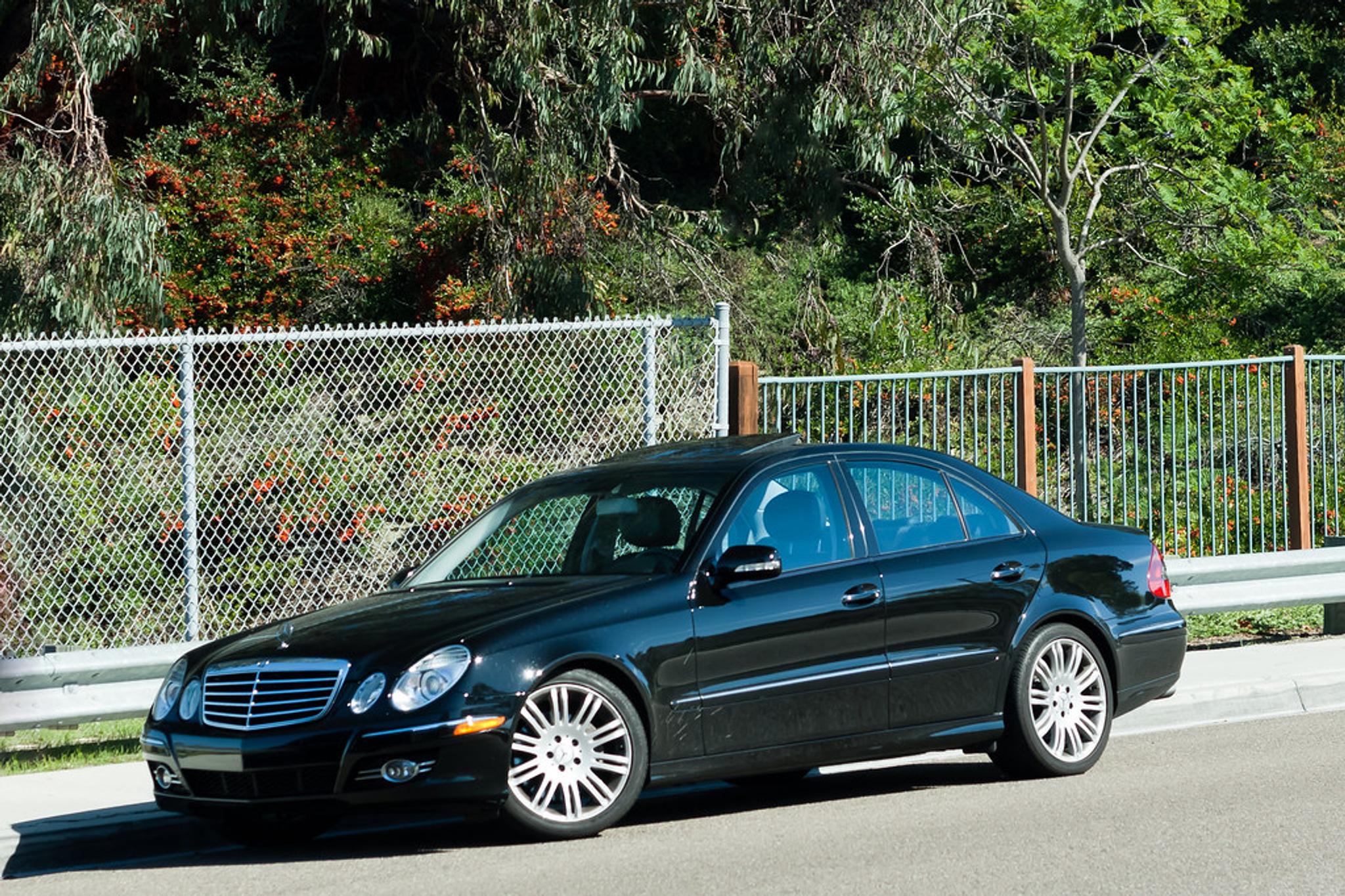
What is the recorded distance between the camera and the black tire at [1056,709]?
26.3 ft

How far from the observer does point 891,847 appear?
6.67 metres

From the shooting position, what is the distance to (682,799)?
8.12 m

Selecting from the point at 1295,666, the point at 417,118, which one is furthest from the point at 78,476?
the point at 417,118

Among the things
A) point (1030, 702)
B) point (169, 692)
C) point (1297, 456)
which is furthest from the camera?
point (1297, 456)

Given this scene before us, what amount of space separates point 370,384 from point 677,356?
2.91 meters

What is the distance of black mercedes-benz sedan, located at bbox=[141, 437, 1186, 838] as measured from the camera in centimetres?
658

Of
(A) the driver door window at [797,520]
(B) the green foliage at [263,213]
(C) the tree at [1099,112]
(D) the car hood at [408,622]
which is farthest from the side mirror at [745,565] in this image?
(B) the green foliage at [263,213]

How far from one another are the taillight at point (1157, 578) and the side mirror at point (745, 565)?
2266 mm

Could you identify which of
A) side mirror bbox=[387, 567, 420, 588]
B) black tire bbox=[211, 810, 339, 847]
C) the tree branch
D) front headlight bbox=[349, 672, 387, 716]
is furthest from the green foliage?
front headlight bbox=[349, 672, 387, 716]

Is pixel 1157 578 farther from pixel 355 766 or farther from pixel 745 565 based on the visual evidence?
pixel 355 766

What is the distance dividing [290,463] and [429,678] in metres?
6.08

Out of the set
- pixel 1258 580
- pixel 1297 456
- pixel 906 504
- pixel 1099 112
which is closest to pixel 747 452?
pixel 906 504

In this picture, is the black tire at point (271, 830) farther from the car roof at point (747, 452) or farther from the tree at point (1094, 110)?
the tree at point (1094, 110)

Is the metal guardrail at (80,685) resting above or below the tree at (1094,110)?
below
